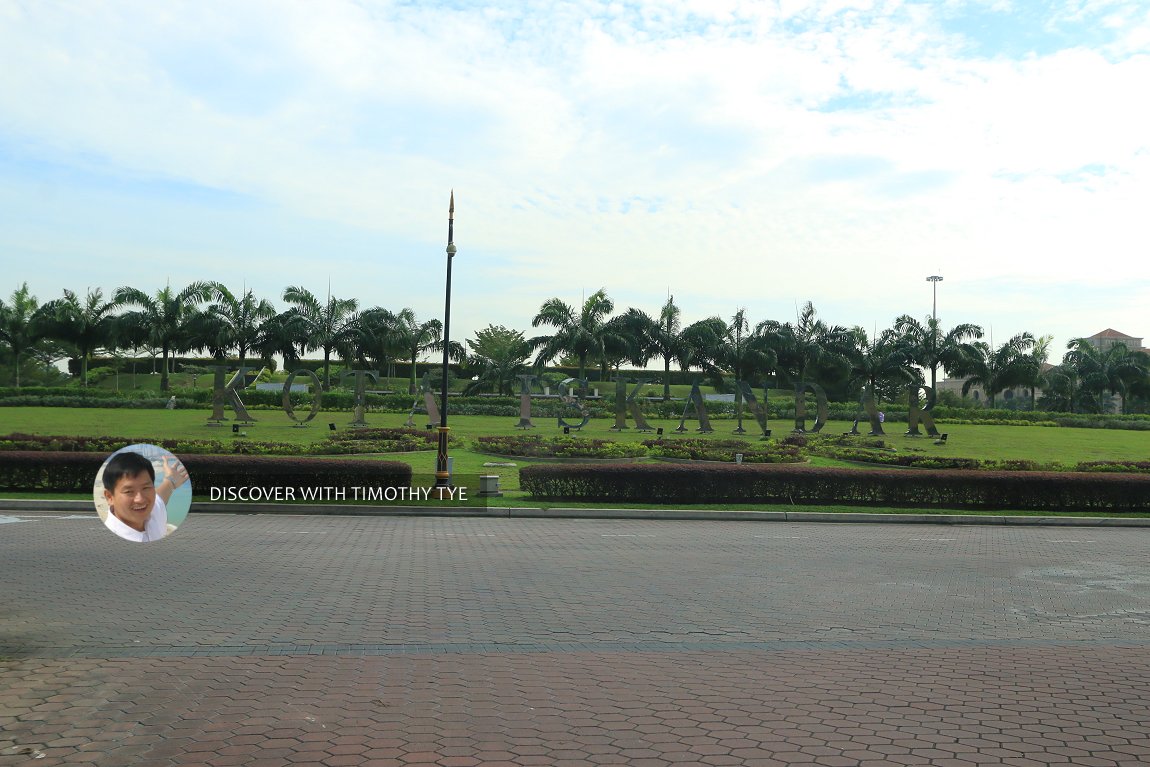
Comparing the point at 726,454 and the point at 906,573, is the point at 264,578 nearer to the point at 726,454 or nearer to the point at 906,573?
the point at 906,573

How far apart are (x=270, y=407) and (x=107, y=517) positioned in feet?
140

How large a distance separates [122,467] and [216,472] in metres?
13.2

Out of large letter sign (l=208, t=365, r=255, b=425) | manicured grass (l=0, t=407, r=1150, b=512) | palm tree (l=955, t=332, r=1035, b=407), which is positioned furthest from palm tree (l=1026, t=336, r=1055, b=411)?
large letter sign (l=208, t=365, r=255, b=425)

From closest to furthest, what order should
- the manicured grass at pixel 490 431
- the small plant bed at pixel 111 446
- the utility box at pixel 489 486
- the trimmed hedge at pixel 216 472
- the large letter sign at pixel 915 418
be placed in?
the trimmed hedge at pixel 216 472 → the utility box at pixel 489 486 → the small plant bed at pixel 111 446 → the manicured grass at pixel 490 431 → the large letter sign at pixel 915 418

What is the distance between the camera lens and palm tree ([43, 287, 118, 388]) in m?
56.2

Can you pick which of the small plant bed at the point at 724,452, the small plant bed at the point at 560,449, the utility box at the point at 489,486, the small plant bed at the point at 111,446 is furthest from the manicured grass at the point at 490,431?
the utility box at the point at 489,486

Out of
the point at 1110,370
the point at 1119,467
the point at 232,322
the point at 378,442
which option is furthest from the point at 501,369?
the point at 1110,370

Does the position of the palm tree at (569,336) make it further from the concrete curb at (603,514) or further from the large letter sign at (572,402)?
the concrete curb at (603,514)

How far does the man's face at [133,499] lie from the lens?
21.3 feet

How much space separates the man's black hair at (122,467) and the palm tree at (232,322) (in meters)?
53.6

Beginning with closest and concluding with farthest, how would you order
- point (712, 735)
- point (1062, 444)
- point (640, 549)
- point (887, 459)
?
point (712, 735), point (640, 549), point (887, 459), point (1062, 444)

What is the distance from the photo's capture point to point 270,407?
156 feet

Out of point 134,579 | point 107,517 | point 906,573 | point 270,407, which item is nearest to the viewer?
point 107,517

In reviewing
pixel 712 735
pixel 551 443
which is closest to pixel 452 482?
pixel 551 443
